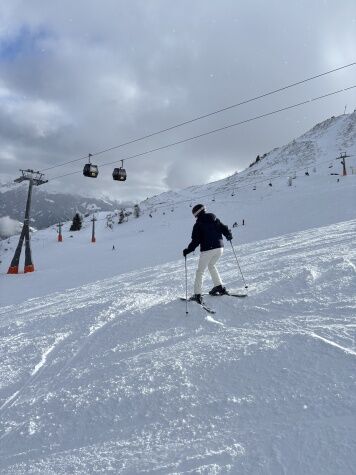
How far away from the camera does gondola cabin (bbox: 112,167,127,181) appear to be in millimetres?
24125

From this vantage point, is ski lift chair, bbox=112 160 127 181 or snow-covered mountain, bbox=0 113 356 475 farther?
ski lift chair, bbox=112 160 127 181

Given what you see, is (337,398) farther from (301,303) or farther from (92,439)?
(301,303)

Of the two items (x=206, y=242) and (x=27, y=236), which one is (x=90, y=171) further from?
(x=206, y=242)

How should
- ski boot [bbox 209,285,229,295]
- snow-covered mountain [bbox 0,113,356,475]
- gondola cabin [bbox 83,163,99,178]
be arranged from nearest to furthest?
snow-covered mountain [bbox 0,113,356,475], ski boot [bbox 209,285,229,295], gondola cabin [bbox 83,163,99,178]

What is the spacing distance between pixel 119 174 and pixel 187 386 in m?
21.1

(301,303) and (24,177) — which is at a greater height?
(24,177)

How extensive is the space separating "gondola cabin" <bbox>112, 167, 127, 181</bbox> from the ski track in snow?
17.1 meters

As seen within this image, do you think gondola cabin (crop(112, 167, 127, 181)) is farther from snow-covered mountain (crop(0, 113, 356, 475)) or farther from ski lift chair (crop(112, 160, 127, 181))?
snow-covered mountain (crop(0, 113, 356, 475))

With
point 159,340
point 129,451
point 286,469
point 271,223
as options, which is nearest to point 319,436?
point 286,469

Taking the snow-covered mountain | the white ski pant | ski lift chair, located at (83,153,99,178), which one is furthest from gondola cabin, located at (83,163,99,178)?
the white ski pant

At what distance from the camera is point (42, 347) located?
6.42m

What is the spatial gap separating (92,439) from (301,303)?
4.67 metres

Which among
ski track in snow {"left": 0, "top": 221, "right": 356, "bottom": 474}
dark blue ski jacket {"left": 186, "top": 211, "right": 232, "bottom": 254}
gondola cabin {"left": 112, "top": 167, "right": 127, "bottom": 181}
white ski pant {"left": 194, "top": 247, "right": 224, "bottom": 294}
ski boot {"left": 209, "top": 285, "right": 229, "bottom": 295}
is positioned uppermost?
gondola cabin {"left": 112, "top": 167, "right": 127, "bottom": 181}

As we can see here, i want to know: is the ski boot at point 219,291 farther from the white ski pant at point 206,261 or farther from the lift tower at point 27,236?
the lift tower at point 27,236
